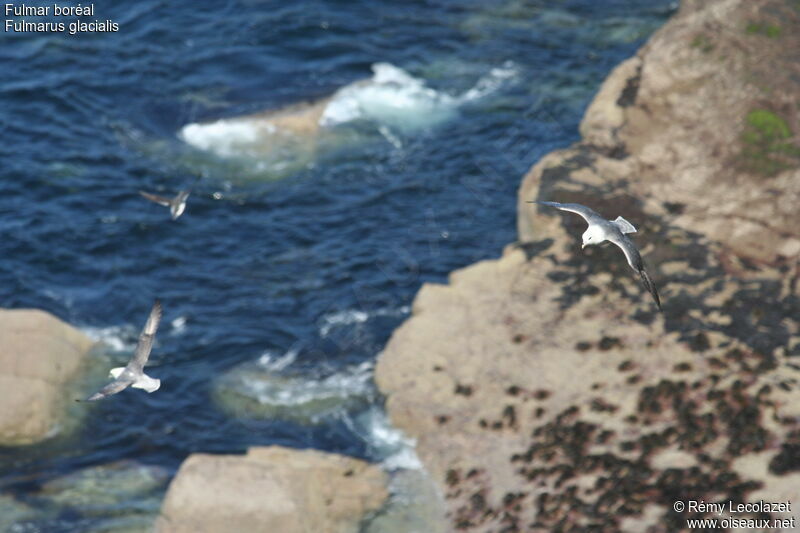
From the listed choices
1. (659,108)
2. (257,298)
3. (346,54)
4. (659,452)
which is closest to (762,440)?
(659,452)

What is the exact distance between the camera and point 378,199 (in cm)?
3481

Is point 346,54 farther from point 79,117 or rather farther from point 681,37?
point 681,37

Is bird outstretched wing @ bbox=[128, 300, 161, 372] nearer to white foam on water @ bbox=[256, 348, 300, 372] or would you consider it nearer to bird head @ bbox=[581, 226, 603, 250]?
bird head @ bbox=[581, 226, 603, 250]

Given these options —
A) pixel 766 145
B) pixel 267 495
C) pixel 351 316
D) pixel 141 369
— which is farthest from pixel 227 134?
pixel 141 369

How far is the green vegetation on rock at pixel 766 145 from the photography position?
28.6 metres

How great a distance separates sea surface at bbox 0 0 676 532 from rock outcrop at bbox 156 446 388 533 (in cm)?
136

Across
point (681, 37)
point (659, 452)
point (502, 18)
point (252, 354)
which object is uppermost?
point (681, 37)

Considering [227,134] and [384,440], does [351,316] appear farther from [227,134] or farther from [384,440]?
[227,134]

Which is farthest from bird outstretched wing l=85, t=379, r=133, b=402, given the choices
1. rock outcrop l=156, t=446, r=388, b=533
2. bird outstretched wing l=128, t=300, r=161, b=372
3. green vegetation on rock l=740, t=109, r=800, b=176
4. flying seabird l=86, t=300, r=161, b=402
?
green vegetation on rock l=740, t=109, r=800, b=176

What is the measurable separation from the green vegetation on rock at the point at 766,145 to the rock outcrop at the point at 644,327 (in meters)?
0.05

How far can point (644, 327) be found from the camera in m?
26.0

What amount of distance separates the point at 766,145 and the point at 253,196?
51.8 feet

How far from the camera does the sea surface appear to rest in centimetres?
2680

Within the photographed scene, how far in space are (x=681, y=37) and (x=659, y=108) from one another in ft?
7.53
